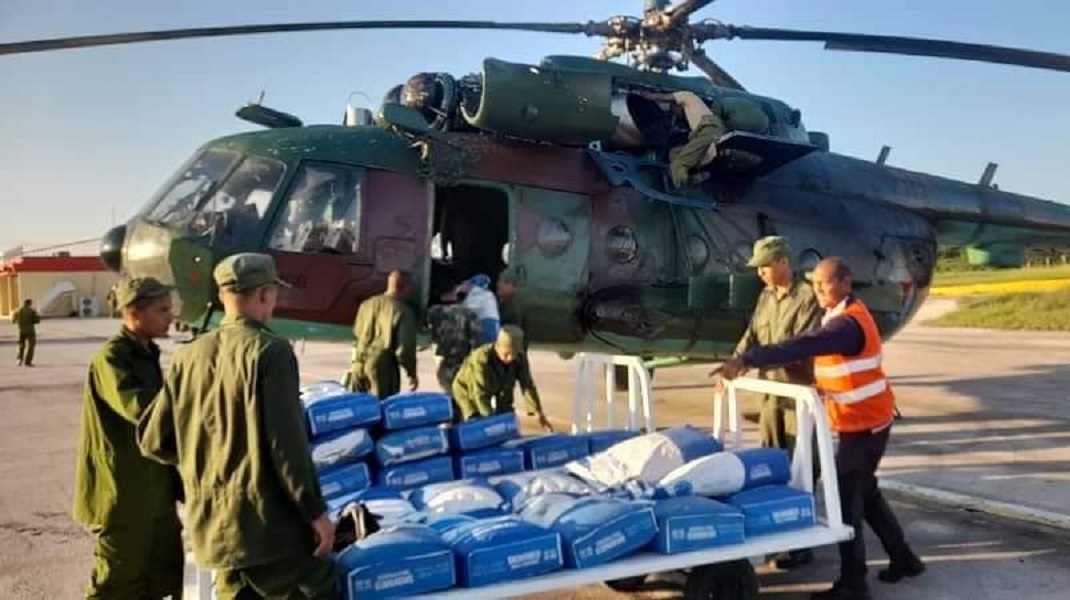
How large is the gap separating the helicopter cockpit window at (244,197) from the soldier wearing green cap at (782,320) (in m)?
3.82

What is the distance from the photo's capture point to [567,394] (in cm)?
1344

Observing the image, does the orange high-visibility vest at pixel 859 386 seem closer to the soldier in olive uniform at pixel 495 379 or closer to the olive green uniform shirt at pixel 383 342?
the soldier in olive uniform at pixel 495 379

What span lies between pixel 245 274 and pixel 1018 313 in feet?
93.3

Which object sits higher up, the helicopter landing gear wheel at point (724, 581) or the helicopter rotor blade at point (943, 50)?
the helicopter rotor blade at point (943, 50)

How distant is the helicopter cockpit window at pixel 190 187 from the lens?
285 inches

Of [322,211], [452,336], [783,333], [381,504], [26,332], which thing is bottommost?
[26,332]

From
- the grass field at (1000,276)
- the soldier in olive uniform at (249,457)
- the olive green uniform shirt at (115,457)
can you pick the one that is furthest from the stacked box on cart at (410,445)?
the grass field at (1000,276)

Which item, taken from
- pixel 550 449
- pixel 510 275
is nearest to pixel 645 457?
pixel 550 449

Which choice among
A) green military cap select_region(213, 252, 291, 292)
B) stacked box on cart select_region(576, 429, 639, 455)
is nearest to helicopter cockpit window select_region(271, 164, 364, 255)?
stacked box on cart select_region(576, 429, 639, 455)

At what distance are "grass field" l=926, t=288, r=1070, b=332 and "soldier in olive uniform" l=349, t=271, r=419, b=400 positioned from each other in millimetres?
22822

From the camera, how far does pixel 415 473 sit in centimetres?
486

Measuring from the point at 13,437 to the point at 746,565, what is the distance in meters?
9.01

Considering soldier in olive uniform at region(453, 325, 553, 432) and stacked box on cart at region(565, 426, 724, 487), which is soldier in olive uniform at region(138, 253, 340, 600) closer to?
stacked box on cart at region(565, 426, 724, 487)

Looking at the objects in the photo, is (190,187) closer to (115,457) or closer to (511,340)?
(511,340)
